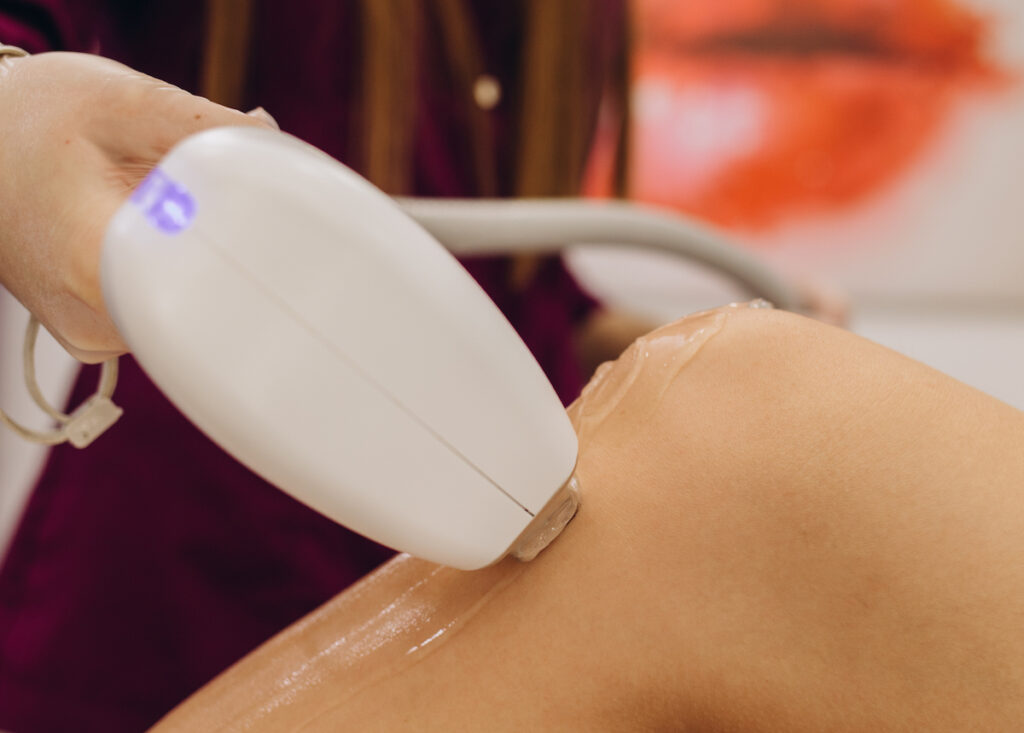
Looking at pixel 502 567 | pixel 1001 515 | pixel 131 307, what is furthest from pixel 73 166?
pixel 1001 515

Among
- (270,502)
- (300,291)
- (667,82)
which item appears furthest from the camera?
(667,82)

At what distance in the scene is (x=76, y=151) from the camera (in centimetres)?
26

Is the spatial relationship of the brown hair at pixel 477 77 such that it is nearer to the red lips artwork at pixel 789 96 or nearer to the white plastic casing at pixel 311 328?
the white plastic casing at pixel 311 328

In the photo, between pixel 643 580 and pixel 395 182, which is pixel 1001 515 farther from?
pixel 395 182

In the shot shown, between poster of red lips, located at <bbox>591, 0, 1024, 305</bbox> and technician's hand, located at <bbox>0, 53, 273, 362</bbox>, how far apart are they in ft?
3.75

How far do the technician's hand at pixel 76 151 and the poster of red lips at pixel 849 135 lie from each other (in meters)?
1.14

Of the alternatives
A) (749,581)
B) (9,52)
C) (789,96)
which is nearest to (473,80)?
(9,52)

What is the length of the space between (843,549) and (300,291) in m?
0.19

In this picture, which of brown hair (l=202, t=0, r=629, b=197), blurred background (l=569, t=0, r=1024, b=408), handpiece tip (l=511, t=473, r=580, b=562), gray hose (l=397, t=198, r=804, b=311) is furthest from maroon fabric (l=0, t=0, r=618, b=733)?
blurred background (l=569, t=0, r=1024, b=408)

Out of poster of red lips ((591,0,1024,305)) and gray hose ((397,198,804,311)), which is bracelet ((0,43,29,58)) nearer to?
gray hose ((397,198,804,311))

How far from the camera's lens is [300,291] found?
21cm

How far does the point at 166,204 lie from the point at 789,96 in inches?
52.9

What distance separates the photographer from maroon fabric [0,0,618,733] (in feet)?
1.72

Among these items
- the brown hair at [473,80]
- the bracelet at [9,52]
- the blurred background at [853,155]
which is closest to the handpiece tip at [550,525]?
the bracelet at [9,52]
